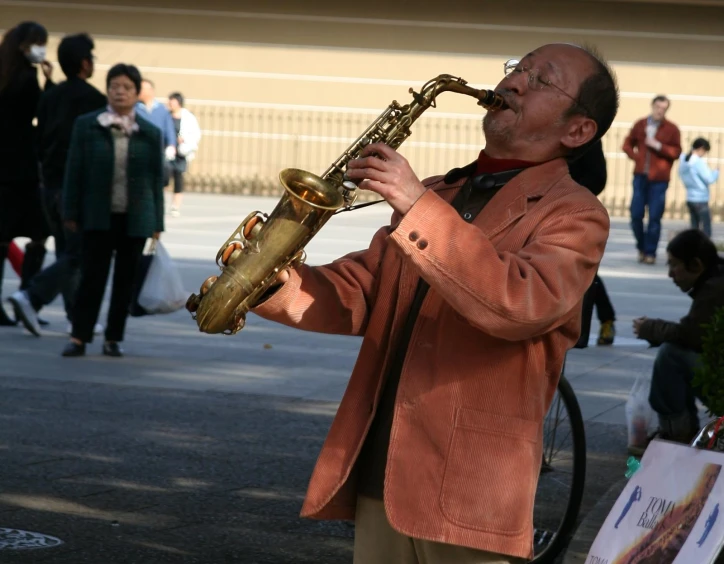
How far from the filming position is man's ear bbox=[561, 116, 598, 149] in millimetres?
3062

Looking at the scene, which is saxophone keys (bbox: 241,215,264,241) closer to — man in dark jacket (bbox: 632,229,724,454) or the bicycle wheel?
the bicycle wheel

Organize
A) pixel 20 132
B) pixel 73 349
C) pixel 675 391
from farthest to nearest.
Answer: pixel 20 132, pixel 73 349, pixel 675 391

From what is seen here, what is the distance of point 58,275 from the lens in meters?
10.0

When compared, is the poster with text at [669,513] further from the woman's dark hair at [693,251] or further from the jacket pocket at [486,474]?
the woman's dark hair at [693,251]

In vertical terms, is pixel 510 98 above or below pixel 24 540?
above

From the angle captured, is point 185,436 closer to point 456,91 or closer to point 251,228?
point 251,228

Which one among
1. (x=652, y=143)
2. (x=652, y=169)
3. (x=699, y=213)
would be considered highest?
(x=652, y=143)

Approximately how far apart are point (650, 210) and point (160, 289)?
33.2ft

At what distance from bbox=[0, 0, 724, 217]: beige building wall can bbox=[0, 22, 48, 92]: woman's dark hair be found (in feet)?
66.8

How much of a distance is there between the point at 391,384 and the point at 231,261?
459mm

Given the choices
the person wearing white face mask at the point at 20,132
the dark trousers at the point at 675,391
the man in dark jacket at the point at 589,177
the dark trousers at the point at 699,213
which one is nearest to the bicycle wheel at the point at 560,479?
the man in dark jacket at the point at 589,177

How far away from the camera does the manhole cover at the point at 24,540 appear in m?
5.30

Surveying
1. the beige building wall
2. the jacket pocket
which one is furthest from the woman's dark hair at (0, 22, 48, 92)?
the beige building wall

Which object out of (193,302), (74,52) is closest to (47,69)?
(74,52)
